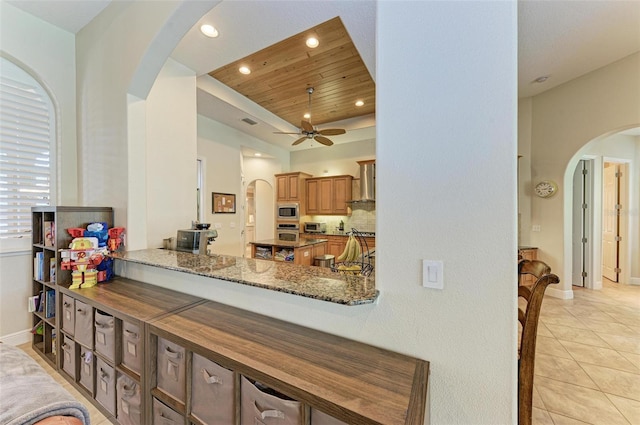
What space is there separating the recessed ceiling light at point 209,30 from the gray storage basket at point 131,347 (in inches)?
103

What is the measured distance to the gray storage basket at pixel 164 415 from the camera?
1.24 metres

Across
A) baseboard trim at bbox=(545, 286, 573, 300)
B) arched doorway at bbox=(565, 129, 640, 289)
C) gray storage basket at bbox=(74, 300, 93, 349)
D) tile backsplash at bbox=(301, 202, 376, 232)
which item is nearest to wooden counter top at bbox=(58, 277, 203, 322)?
gray storage basket at bbox=(74, 300, 93, 349)

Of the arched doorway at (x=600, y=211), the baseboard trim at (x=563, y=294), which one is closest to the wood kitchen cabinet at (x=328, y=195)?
the baseboard trim at (x=563, y=294)

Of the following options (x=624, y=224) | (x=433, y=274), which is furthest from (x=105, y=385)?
(x=624, y=224)

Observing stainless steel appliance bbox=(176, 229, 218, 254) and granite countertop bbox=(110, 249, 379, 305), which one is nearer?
granite countertop bbox=(110, 249, 379, 305)

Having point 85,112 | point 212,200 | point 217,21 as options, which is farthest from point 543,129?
point 85,112

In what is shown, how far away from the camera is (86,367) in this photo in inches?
71.3

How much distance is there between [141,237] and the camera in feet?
7.65

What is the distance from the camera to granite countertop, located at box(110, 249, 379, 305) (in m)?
1.13

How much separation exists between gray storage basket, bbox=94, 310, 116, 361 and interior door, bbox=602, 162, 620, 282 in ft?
24.4

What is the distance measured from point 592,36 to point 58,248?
228 inches

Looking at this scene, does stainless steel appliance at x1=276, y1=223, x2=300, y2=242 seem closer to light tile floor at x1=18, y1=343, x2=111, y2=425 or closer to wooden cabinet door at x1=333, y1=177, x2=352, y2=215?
wooden cabinet door at x1=333, y1=177, x2=352, y2=215

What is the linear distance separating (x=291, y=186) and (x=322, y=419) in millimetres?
5860

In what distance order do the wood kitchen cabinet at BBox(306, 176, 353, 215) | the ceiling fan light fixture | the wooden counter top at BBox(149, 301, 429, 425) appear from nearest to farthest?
the wooden counter top at BBox(149, 301, 429, 425), the ceiling fan light fixture, the wood kitchen cabinet at BBox(306, 176, 353, 215)
